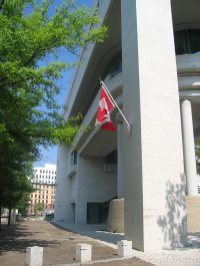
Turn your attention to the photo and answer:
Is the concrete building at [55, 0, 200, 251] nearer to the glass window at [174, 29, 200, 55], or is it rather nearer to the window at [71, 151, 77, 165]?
the glass window at [174, 29, 200, 55]

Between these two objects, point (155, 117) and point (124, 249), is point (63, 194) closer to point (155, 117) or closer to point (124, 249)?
point (155, 117)

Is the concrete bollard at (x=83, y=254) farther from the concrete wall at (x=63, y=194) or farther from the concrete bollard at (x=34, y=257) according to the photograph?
the concrete wall at (x=63, y=194)

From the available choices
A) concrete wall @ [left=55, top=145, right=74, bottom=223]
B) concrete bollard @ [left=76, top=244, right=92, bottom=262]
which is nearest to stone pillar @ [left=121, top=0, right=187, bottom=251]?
concrete bollard @ [left=76, top=244, right=92, bottom=262]

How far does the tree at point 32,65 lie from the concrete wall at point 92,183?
112 ft

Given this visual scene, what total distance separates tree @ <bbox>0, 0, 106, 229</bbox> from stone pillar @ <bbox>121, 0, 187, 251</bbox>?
3458 mm

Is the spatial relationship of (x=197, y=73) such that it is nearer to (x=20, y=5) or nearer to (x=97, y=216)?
(x=20, y=5)

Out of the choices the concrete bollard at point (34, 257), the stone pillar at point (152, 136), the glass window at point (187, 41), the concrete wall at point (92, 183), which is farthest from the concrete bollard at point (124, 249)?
the concrete wall at point (92, 183)

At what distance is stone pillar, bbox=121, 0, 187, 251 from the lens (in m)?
14.6

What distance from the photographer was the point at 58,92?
13.7 metres

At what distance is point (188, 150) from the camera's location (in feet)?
77.9

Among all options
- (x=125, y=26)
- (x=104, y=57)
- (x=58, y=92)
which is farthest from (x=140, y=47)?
(x=104, y=57)

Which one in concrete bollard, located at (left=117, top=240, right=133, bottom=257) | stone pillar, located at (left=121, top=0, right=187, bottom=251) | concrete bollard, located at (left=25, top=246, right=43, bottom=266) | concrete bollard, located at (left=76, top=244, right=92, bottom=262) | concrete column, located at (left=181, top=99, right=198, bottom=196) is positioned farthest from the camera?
concrete column, located at (left=181, top=99, right=198, bottom=196)

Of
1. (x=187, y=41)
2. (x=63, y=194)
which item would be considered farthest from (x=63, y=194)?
(x=187, y=41)

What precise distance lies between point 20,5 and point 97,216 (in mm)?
38482
